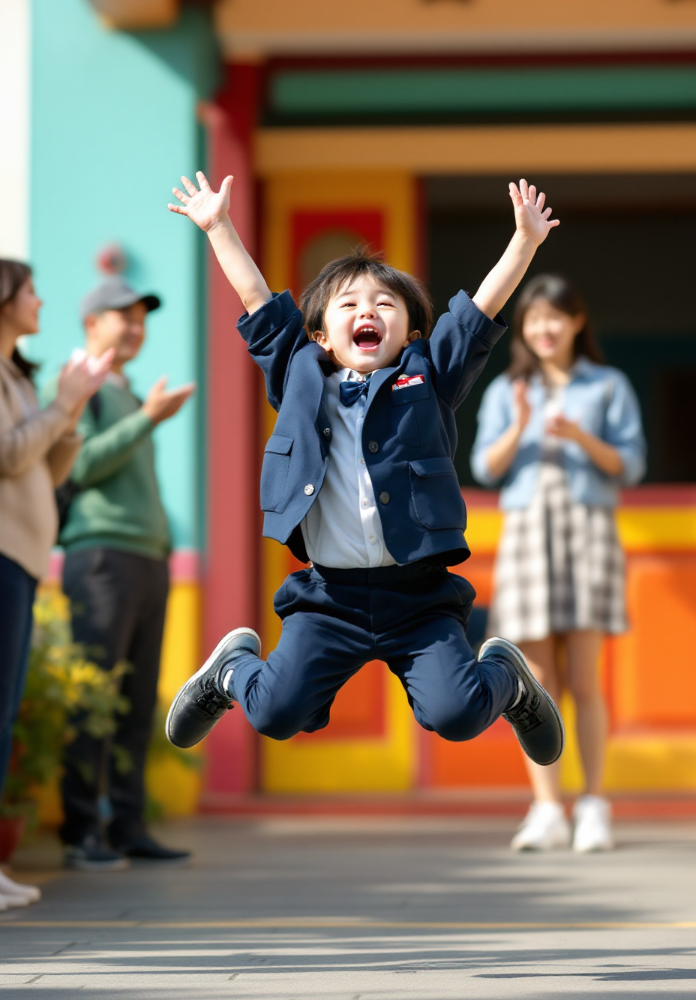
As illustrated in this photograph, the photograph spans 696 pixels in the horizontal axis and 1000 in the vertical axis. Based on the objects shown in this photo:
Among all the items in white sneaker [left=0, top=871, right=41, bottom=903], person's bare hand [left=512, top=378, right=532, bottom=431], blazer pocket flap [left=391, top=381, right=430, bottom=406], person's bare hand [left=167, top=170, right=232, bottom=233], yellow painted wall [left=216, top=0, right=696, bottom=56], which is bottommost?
white sneaker [left=0, top=871, right=41, bottom=903]

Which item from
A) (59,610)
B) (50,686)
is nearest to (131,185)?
(59,610)

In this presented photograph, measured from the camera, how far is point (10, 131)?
5852mm

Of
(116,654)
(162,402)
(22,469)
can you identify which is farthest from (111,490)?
(22,469)

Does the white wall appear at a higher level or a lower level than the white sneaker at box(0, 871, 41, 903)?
higher

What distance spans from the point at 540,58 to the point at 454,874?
335 cm

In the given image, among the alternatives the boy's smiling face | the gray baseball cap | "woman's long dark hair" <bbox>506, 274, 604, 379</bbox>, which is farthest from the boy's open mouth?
"woman's long dark hair" <bbox>506, 274, 604, 379</bbox>

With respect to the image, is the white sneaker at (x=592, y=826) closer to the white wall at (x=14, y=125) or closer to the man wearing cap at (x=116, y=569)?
the man wearing cap at (x=116, y=569)

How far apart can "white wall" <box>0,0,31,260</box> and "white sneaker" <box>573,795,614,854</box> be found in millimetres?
3092

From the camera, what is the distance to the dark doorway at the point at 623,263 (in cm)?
611

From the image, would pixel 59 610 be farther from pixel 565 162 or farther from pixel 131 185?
pixel 565 162

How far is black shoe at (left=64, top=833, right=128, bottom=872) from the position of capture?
14.3 feet

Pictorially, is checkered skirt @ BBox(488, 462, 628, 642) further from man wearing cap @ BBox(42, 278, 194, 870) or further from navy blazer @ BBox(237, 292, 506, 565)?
navy blazer @ BBox(237, 292, 506, 565)

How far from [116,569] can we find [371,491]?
164 cm

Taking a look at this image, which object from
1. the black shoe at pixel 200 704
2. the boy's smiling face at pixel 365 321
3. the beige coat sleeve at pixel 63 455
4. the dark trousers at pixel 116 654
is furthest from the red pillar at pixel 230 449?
the boy's smiling face at pixel 365 321
